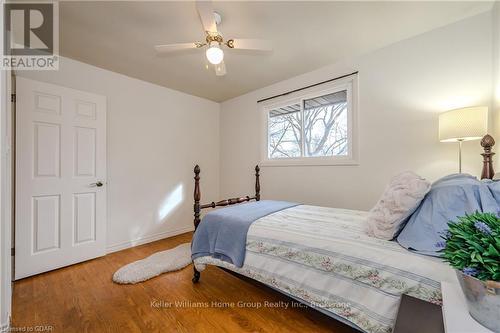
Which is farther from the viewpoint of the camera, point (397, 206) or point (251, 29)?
point (251, 29)

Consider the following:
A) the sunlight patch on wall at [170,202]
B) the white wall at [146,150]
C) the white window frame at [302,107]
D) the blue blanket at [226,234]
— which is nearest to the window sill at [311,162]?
the white window frame at [302,107]

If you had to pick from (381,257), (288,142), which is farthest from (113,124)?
(381,257)

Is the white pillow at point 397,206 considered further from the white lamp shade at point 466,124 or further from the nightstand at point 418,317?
the white lamp shade at point 466,124

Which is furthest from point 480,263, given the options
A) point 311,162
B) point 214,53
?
point 311,162

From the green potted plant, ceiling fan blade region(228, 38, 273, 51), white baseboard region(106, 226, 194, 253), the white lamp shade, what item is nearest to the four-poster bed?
the white lamp shade

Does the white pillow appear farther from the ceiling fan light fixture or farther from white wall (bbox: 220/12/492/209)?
the ceiling fan light fixture

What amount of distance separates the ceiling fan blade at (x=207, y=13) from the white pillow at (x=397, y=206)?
69.5 inches

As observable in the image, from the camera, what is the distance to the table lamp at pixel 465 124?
1632mm

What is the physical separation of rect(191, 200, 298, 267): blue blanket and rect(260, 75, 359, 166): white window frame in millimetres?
1239

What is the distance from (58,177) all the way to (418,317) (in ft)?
10.8

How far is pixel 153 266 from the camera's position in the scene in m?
2.38

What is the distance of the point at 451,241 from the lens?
0.71 m

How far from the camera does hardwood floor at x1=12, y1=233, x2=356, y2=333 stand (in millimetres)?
1525

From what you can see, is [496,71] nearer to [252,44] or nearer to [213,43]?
[252,44]
